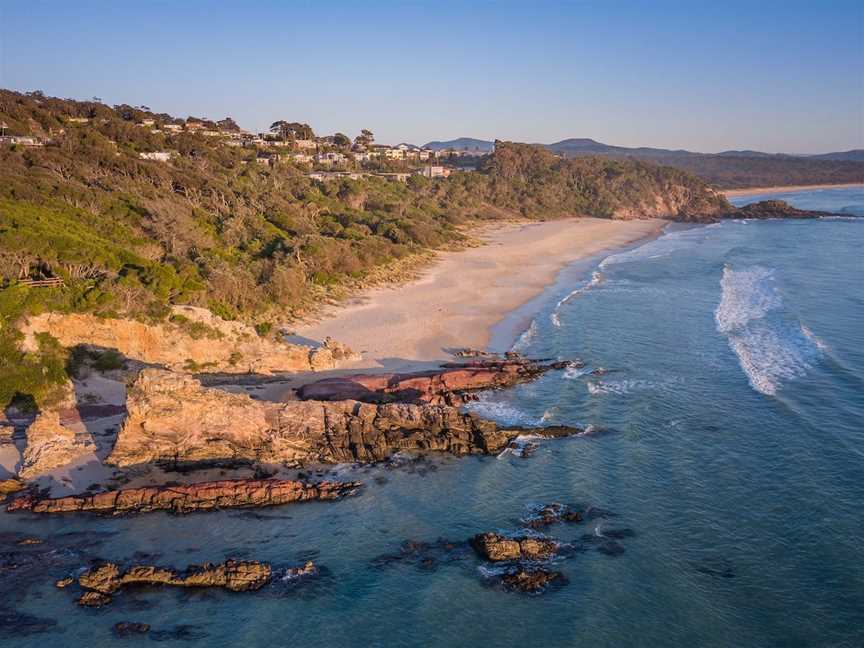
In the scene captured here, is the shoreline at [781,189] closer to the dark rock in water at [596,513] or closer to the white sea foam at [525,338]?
the white sea foam at [525,338]

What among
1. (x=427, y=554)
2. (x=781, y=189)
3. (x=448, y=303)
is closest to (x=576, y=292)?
(x=448, y=303)

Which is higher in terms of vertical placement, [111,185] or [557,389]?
[111,185]

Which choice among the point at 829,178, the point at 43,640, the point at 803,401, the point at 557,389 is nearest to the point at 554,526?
the point at 557,389

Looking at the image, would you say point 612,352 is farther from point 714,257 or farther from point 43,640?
point 714,257

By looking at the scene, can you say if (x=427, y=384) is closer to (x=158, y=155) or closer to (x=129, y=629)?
(x=129, y=629)

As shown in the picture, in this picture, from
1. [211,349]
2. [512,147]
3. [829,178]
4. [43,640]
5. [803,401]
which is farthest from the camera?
[829,178]

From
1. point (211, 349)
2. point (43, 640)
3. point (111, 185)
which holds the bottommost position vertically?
point (43, 640)

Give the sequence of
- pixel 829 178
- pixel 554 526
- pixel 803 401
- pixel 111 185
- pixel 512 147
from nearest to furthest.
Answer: pixel 554 526 < pixel 803 401 < pixel 111 185 < pixel 512 147 < pixel 829 178
